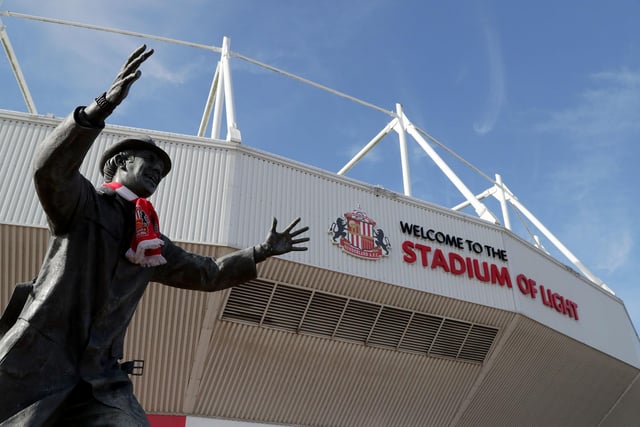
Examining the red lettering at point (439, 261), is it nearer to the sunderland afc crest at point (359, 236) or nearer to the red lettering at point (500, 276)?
the sunderland afc crest at point (359, 236)

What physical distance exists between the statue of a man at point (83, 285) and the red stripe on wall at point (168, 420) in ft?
41.6

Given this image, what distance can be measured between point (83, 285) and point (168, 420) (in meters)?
13.0

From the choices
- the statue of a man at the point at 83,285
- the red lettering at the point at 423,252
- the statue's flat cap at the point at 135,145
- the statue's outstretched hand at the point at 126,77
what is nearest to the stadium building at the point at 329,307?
the red lettering at the point at 423,252

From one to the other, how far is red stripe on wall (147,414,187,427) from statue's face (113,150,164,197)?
12.8m

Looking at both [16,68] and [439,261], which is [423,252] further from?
[16,68]

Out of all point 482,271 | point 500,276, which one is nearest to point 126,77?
point 482,271

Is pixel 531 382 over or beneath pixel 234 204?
beneath

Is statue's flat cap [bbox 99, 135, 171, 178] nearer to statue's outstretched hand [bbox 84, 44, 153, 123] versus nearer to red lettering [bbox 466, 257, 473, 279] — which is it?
statue's outstretched hand [bbox 84, 44, 153, 123]

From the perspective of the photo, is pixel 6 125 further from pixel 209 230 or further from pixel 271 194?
pixel 271 194

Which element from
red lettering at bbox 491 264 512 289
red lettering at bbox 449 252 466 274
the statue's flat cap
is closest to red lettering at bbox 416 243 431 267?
red lettering at bbox 449 252 466 274

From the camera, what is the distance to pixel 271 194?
14773 mm

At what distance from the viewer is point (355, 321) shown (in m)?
16.0

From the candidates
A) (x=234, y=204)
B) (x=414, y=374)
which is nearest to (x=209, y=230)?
(x=234, y=204)

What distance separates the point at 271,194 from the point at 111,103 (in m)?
11.8
